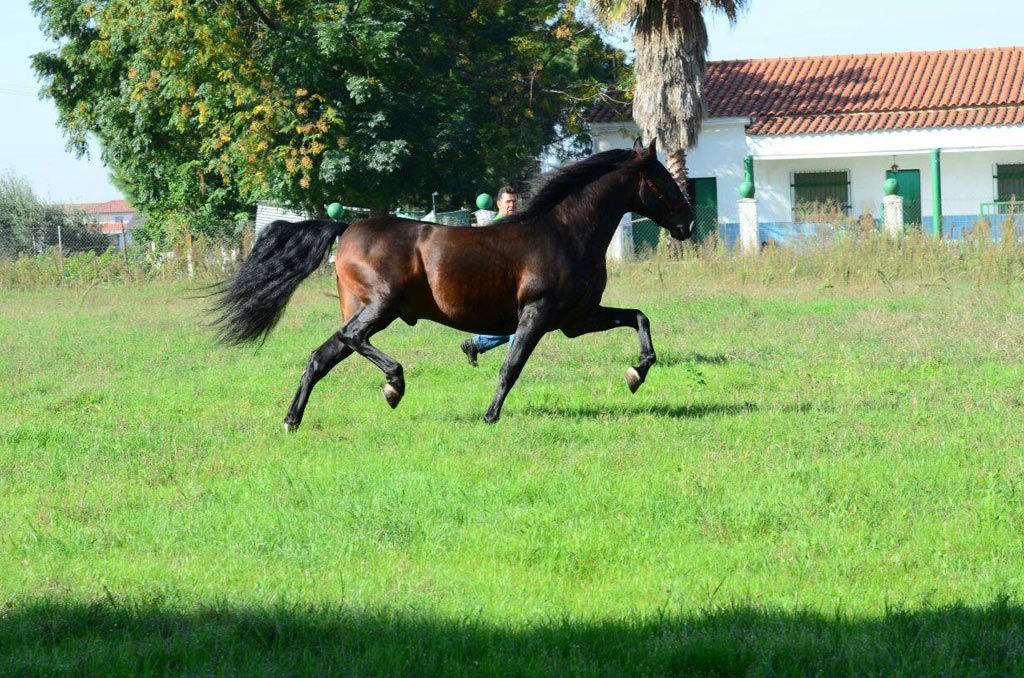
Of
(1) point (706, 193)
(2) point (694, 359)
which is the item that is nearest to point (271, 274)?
(2) point (694, 359)

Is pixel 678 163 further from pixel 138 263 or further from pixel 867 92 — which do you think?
pixel 138 263

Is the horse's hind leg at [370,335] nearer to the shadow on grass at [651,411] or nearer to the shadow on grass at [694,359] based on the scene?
the shadow on grass at [651,411]

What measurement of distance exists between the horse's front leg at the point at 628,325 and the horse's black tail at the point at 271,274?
2.03m

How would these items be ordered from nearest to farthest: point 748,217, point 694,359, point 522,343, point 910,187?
1. point 522,343
2. point 694,359
3. point 748,217
4. point 910,187

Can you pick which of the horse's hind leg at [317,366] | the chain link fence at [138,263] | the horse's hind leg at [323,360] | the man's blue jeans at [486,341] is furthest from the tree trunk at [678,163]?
the horse's hind leg at [317,366]

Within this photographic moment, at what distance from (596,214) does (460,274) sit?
1183 mm

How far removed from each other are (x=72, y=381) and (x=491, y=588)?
8234 mm

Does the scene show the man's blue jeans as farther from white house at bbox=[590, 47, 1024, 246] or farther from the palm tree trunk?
white house at bbox=[590, 47, 1024, 246]

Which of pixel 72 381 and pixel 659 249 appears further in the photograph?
pixel 659 249

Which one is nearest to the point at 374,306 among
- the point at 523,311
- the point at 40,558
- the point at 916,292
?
the point at 523,311

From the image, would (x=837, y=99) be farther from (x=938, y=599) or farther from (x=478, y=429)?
(x=938, y=599)

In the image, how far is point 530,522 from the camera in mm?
5887

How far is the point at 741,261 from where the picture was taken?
2064 cm

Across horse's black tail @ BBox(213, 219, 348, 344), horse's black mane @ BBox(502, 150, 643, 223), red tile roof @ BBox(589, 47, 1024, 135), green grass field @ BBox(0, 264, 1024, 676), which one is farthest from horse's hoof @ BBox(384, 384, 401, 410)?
red tile roof @ BBox(589, 47, 1024, 135)
